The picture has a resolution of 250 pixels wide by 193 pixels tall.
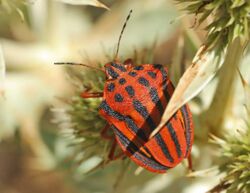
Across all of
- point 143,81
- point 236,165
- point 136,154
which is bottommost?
point 236,165

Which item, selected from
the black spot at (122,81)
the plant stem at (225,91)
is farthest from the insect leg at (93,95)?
the plant stem at (225,91)

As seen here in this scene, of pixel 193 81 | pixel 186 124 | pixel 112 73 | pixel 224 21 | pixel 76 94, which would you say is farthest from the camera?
pixel 76 94

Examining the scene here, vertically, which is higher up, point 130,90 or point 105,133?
point 130,90

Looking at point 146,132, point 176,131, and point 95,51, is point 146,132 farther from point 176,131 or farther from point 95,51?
point 95,51

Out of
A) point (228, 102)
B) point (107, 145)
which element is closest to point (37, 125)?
point (107, 145)

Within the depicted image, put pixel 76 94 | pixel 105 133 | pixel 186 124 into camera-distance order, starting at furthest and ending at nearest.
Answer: pixel 76 94
pixel 105 133
pixel 186 124

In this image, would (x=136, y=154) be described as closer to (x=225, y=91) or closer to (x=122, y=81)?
(x=122, y=81)

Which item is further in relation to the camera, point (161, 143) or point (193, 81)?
point (161, 143)

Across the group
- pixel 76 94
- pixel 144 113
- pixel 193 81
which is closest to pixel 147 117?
pixel 144 113

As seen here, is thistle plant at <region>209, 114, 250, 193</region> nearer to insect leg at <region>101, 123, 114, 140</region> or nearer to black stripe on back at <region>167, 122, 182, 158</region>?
black stripe on back at <region>167, 122, 182, 158</region>
